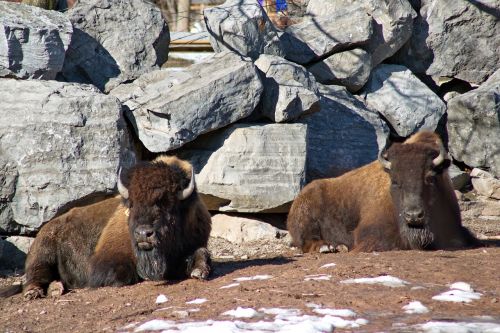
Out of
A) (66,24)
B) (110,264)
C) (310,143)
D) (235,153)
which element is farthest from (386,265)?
(66,24)

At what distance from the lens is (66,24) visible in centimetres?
1137

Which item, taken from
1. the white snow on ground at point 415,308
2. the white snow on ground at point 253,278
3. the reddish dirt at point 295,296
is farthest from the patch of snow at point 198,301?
the white snow on ground at point 415,308

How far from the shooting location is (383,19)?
13.4 metres

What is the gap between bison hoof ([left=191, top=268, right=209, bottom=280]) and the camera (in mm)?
7672

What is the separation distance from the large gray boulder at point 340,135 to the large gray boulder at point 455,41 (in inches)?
77.5

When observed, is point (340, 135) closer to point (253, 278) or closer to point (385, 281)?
point (253, 278)

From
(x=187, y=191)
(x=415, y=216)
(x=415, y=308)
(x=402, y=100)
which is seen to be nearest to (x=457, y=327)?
(x=415, y=308)

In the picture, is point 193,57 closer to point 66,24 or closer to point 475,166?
point 66,24

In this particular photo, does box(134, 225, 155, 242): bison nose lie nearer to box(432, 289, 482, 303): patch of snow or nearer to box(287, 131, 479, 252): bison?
box(432, 289, 482, 303): patch of snow

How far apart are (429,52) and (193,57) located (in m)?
3.90

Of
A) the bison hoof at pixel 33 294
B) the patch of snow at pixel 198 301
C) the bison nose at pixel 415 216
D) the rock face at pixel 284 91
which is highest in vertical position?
the rock face at pixel 284 91

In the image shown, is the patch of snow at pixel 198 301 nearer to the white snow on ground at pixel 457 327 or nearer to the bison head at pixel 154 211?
the bison head at pixel 154 211

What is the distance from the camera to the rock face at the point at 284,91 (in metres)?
11.5

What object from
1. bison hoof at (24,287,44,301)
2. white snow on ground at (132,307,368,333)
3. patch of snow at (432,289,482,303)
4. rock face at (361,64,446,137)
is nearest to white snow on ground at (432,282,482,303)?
patch of snow at (432,289,482,303)
